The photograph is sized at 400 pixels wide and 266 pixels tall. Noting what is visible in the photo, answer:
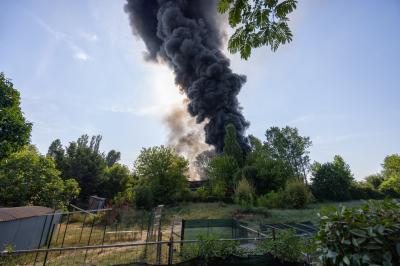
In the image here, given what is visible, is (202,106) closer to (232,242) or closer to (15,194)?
(15,194)

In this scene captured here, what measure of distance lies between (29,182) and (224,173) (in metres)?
17.4

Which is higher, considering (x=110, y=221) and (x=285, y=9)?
(x=285, y=9)

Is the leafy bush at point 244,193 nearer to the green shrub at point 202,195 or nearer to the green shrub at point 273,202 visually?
the green shrub at point 273,202

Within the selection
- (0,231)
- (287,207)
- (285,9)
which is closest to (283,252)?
(285,9)

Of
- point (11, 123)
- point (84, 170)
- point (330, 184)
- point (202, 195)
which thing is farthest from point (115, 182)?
point (330, 184)

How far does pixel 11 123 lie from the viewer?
10109 mm

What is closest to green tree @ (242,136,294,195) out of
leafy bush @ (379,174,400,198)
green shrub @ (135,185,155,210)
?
green shrub @ (135,185,155,210)

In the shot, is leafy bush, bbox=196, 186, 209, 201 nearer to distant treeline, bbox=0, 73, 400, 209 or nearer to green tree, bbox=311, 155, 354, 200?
distant treeline, bbox=0, 73, 400, 209

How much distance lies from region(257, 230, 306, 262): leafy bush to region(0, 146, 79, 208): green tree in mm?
13320

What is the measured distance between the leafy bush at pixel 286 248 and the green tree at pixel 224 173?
18010 millimetres

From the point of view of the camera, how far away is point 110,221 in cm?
1477

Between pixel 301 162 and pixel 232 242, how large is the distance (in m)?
36.1

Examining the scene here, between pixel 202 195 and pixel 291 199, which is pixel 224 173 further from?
pixel 291 199

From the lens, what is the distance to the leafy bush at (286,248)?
4617mm
